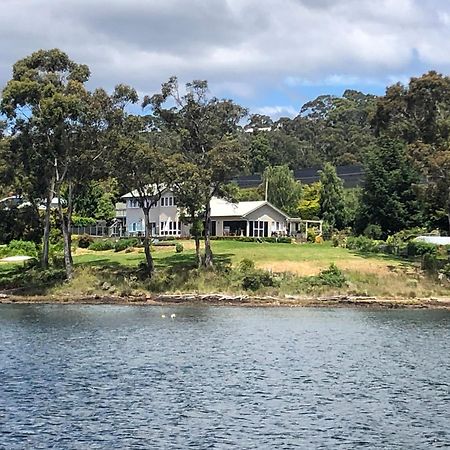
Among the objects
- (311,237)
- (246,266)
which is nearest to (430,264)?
(246,266)

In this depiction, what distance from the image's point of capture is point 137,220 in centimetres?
10600

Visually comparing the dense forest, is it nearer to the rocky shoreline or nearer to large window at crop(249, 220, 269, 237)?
the rocky shoreline

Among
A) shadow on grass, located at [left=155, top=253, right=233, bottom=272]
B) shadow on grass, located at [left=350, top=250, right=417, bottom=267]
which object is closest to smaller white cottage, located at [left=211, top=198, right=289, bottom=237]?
shadow on grass, located at [left=155, top=253, right=233, bottom=272]

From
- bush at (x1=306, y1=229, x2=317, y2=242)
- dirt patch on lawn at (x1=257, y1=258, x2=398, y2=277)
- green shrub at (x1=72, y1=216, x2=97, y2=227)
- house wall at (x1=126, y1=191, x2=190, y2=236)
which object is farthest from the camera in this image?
green shrub at (x1=72, y1=216, x2=97, y2=227)

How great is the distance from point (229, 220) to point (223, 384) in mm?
69208

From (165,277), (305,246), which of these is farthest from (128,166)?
(305,246)

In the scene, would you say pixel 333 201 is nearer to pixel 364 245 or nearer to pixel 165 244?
pixel 364 245

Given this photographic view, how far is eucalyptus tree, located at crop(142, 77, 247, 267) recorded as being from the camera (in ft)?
223

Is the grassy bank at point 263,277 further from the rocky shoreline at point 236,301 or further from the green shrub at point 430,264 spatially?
the rocky shoreline at point 236,301

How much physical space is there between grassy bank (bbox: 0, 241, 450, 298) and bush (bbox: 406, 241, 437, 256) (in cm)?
254

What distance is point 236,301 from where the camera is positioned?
63.7 meters

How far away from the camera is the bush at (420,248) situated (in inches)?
2953

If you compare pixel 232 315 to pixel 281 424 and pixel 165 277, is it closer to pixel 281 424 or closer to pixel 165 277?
pixel 165 277

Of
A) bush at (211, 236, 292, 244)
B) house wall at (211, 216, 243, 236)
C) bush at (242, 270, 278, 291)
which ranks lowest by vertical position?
bush at (242, 270, 278, 291)
